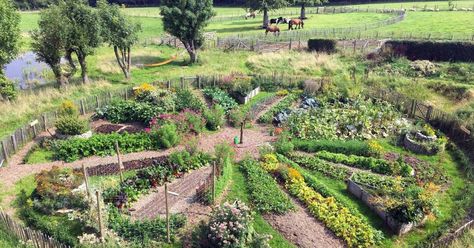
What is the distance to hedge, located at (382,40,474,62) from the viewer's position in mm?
32781

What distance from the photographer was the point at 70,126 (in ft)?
63.3

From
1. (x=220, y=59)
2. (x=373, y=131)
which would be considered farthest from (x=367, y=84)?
(x=220, y=59)

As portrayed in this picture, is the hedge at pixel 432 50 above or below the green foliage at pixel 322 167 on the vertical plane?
above

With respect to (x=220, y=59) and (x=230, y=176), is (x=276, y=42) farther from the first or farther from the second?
(x=230, y=176)

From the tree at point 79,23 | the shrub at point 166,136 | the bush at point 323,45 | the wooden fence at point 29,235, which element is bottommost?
the wooden fence at point 29,235

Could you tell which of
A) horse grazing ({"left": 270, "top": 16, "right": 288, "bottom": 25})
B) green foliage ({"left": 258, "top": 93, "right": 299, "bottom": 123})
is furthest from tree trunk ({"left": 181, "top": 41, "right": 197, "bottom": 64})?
horse grazing ({"left": 270, "top": 16, "right": 288, "bottom": 25})

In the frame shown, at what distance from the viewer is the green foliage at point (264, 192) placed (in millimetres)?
14297

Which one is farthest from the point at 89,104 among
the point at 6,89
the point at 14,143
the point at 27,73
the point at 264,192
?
the point at 27,73

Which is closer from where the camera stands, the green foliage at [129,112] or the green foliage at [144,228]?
the green foliage at [144,228]

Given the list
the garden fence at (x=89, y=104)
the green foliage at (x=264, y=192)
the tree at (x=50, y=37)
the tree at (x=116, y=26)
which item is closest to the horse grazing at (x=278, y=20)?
the garden fence at (x=89, y=104)

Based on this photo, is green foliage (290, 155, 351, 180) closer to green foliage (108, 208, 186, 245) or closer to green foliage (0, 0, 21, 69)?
green foliage (108, 208, 186, 245)

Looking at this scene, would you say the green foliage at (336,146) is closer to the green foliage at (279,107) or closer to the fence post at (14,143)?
the green foliage at (279,107)

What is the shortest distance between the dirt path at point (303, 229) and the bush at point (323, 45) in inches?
1009

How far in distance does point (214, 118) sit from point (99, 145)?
608cm
